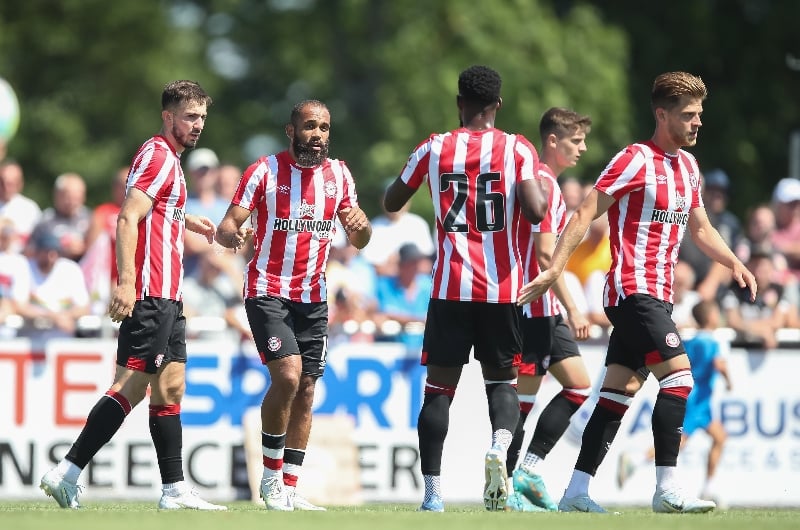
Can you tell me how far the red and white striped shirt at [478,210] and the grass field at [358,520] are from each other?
4.59ft

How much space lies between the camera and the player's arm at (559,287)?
35.2 ft

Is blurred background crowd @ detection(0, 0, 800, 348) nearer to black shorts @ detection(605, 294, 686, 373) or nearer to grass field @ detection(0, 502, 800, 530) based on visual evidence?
grass field @ detection(0, 502, 800, 530)

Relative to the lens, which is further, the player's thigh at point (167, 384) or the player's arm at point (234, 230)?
the player's thigh at point (167, 384)

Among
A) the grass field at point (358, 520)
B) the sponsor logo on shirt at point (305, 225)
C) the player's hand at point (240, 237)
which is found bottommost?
the grass field at point (358, 520)

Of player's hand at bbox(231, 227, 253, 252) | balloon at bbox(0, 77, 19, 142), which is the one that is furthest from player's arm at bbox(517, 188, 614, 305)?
balloon at bbox(0, 77, 19, 142)

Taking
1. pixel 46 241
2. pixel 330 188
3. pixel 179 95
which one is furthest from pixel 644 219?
pixel 46 241

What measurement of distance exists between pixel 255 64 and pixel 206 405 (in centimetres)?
3024

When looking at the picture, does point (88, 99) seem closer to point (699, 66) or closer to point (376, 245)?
point (699, 66)

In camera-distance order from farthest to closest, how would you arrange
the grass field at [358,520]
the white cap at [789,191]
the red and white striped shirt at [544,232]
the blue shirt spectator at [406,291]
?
the white cap at [789,191], the blue shirt spectator at [406,291], the red and white striped shirt at [544,232], the grass field at [358,520]

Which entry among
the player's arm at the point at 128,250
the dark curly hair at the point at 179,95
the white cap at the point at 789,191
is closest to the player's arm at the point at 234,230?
the player's arm at the point at 128,250

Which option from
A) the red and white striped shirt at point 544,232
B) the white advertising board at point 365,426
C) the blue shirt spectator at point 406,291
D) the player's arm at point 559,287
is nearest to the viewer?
the player's arm at point 559,287

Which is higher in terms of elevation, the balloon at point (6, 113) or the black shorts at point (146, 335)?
the balloon at point (6, 113)

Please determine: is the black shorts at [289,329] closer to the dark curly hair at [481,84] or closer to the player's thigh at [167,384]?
the player's thigh at [167,384]

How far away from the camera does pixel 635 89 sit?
28.1 metres
